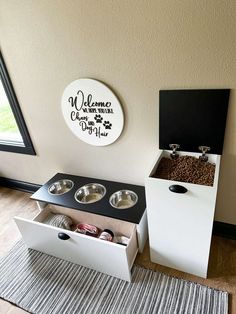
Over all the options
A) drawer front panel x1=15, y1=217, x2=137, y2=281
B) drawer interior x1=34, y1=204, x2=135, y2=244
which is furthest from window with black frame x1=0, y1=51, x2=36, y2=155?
drawer front panel x1=15, y1=217, x2=137, y2=281

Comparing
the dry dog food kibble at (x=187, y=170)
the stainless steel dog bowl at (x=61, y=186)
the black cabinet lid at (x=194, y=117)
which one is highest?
the black cabinet lid at (x=194, y=117)

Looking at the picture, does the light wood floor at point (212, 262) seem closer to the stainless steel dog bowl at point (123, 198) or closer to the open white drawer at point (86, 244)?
the open white drawer at point (86, 244)

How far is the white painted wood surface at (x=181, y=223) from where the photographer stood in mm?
942

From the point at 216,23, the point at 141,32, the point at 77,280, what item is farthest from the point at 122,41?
the point at 77,280

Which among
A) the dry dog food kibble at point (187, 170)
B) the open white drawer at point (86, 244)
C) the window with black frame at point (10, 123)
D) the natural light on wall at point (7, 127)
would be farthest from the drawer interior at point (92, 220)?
the natural light on wall at point (7, 127)

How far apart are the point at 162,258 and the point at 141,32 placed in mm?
1133

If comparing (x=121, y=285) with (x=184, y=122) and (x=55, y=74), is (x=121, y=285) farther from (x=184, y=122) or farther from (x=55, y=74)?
(x=55, y=74)

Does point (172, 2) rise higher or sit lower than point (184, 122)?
higher

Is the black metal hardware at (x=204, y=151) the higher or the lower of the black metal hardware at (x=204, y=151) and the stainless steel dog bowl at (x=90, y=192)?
the higher

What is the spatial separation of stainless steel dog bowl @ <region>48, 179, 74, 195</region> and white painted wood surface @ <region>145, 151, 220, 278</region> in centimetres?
65

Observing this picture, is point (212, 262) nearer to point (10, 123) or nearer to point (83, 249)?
point (83, 249)

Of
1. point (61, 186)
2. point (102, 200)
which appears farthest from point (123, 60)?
point (61, 186)

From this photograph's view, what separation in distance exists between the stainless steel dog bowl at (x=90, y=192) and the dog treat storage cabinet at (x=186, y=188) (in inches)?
17.3

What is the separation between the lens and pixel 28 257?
140 cm
